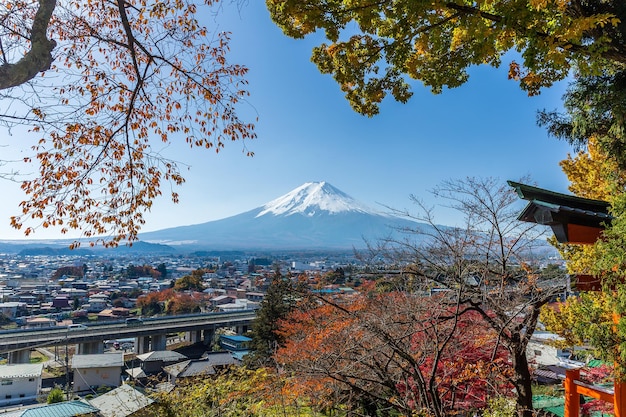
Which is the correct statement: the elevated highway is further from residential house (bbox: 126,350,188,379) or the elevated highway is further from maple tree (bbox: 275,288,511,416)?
maple tree (bbox: 275,288,511,416)

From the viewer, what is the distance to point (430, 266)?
160 inches

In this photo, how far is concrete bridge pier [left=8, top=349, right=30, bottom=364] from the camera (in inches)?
917

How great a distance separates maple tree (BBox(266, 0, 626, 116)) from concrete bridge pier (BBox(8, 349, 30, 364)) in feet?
92.2

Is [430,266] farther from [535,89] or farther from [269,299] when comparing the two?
[269,299]

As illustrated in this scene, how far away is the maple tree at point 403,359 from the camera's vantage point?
11.8ft

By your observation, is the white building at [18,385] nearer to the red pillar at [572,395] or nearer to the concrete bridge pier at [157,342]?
the concrete bridge pier at [157,342]

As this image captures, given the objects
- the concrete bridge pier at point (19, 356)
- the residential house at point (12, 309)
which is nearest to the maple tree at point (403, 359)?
the concrete bridge pier at point (19, 356)

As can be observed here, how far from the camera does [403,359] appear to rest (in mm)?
4797

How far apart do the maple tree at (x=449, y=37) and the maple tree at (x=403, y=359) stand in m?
2.13

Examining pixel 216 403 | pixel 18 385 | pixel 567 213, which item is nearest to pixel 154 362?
pixel 18 385

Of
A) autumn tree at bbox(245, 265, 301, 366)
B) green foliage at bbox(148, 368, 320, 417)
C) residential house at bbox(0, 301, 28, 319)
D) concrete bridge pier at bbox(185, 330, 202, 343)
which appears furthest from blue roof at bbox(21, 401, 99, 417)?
residential house at bbox(0, 301, 28, 319)

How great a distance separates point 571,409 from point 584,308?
180 centimetres

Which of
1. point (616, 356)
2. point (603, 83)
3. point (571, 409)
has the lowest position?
point (571, 409)

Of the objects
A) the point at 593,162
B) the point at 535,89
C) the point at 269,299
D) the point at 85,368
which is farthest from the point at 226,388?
the point at 85,368
